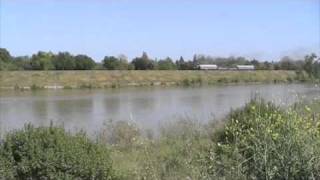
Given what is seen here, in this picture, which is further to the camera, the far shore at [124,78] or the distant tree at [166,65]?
the distant tree at [166,65]

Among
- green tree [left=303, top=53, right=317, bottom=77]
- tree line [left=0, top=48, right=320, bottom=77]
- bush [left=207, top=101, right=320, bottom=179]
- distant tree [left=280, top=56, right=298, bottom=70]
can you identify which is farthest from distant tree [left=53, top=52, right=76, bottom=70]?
bush [left=207, top=101, right=320, bottom=179]

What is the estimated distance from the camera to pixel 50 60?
71375 millimetres

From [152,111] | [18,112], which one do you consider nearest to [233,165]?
[152,111]

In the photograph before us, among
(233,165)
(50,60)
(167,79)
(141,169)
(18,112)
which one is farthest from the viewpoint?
(50,60)

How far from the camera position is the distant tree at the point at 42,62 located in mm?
68856

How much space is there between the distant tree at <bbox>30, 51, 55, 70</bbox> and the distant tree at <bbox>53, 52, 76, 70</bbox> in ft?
2.34

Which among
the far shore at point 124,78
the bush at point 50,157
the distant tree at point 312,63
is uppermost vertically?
the distant tree at point 312,63

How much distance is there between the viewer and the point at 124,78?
59.4 m

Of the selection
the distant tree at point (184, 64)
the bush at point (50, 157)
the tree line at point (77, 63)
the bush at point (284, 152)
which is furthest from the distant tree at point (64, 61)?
the bush at point (284, 152)

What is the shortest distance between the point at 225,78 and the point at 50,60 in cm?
2227

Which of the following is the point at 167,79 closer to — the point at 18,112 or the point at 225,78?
the point at 225,78

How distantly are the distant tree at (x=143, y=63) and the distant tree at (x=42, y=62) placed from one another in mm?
11067

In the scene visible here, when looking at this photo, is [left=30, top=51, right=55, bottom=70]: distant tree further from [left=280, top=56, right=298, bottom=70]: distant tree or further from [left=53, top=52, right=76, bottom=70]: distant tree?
[left=280, top=56, right=298, bottom=70]: distant tree

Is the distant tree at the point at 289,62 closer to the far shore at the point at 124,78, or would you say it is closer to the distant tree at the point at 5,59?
the far shore at the point at 124,78
